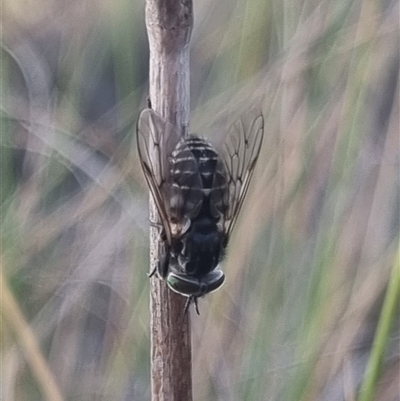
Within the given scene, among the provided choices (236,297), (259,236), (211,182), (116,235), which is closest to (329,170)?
(259,236)

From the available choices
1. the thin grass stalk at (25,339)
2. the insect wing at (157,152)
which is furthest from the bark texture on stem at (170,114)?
the thin grass stalk at (25,339)

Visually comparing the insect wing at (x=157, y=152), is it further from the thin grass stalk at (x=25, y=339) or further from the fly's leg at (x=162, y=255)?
the thin grass stalk at (x=25, y=339)

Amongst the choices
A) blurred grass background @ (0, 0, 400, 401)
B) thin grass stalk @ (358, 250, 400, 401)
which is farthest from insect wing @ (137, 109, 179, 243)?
blurred grass background @ (0, 0, 400, 401)

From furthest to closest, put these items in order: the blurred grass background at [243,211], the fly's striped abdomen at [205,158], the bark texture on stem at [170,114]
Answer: the blurred grass background at [243,211] → the fly's striped abdomen at [205,158] → the bark texture on stem at [170,114]

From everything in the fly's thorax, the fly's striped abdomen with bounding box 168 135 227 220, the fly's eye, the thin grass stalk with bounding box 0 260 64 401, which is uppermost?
the fly's striped abdomen with bounding box 168 135 227 220

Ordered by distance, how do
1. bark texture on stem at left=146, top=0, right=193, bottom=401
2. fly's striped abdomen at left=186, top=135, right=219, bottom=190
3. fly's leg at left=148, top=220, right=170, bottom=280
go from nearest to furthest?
bark texture on stem at left=146, top=0, right=193, bottom=401 < fly's leg at left=148, top=220, right=170, bottom=280 < fly's striped abdomen at left=186, top=135, right=219, bottom=190

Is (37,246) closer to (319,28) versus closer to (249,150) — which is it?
(249,150)

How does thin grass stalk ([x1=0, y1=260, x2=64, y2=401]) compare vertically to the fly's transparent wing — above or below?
below

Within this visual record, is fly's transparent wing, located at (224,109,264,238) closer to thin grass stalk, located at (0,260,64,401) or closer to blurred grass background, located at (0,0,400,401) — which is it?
blurred grass background, located at (0,0,400,401)
